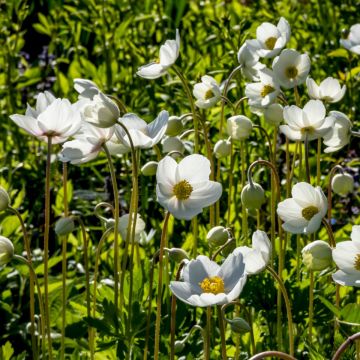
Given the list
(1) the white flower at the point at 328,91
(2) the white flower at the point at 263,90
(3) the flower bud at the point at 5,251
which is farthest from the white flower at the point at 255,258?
(1) the white flower at the point at 328,91

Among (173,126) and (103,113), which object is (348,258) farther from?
(173,126)

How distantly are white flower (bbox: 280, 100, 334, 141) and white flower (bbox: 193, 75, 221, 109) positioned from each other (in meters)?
0.27

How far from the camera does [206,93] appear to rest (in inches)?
89.5

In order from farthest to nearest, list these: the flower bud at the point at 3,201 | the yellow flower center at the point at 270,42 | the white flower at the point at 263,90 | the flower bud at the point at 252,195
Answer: the yellow flower center at the point at 270,42
the white flower at the point at 263,90
the flower bud at the point at 252,195
the flower bud at the point at 3,201

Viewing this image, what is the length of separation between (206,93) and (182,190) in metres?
0.69

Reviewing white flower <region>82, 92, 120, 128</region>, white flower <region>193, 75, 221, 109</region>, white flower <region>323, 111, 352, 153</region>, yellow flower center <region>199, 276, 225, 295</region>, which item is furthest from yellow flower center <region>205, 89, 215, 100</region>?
yellow flower center <region>199, 276, 225, 295</region>

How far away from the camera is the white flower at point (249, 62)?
7.38 ft

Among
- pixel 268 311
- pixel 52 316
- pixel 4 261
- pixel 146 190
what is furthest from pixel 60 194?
pixel 4 261

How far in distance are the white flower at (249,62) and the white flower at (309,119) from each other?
0.35 m

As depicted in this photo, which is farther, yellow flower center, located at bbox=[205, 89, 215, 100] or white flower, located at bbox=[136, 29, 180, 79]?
yellow flower center, located at bbox=[205, 89, 215, 100]

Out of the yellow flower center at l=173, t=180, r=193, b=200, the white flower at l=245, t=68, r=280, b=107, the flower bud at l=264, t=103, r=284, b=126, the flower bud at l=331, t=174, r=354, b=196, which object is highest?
the white flower at l=245, t=68, r=280, b=107

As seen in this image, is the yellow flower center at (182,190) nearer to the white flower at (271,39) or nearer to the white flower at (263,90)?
the white flower at (263,90)

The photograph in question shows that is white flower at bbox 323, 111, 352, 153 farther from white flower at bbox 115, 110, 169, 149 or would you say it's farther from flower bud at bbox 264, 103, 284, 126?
white flower at bbox 115, 110, 169, 149

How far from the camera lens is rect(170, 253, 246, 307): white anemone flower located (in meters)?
1.43
